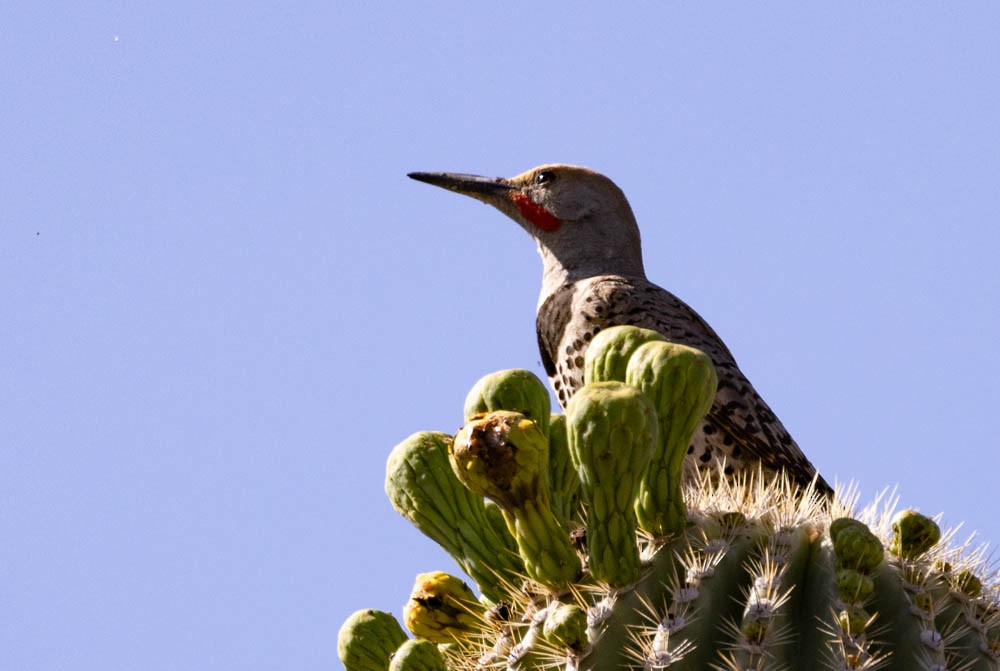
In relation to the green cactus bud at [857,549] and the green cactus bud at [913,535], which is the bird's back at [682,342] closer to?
the green cactus bud at [913,535]

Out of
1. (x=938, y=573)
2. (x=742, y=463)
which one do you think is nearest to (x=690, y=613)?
(x=938, y=573)

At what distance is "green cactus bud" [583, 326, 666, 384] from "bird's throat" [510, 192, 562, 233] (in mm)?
4699

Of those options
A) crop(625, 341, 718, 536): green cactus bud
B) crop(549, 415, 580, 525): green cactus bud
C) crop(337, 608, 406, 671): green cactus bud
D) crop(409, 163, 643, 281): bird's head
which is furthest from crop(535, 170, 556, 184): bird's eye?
crop(625, 341, 718, 536): green cactus bud

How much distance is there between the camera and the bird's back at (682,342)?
20.6ft

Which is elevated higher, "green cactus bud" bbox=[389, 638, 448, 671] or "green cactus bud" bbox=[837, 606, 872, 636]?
"green cactus bud" bbox=[389, 638, 448, 671]

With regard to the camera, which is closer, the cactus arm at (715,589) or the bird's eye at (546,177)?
the cactus arm at (715,589)

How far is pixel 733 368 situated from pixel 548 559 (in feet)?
14.1

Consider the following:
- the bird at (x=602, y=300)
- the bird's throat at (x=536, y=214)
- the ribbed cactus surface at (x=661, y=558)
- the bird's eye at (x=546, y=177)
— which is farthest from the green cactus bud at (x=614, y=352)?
the bird's eye at (x=546, y=177)

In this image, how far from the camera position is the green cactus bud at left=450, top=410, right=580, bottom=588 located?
2.65 metres

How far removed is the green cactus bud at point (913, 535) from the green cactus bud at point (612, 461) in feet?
1.59

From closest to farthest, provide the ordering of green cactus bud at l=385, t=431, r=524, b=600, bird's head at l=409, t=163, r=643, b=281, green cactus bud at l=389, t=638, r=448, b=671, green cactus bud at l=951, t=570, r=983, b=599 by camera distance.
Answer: green cactus bud at l=951, t=570, r=983, b=599 → green cactus bud at l=389, t=638, r=448, b=671 → green cactus bud at l=385, t=431, r=524, b=600 → bird's head at l=409, t=163, r=643, b=281

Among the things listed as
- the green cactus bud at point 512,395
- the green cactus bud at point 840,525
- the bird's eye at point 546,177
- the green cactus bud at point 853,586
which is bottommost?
the green cactus bud at point 853,586

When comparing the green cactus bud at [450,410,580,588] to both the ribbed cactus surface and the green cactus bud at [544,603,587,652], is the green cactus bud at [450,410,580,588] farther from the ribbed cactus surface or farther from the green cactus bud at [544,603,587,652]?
the green cactus bud at [544,603,587,652]

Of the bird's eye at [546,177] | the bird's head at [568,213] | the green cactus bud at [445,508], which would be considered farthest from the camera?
the bird's eye at [546,177]
